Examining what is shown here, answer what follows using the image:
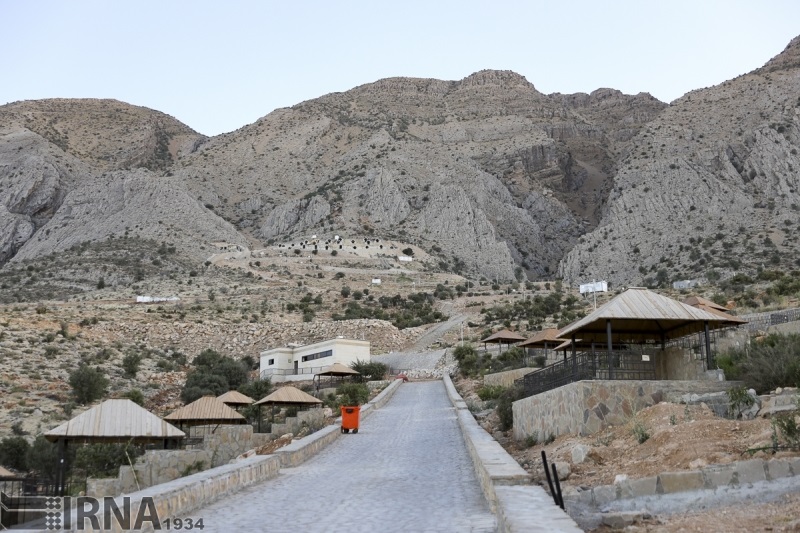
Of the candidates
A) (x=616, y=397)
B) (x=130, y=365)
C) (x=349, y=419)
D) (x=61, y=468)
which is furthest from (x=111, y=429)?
(x=130, y=365)

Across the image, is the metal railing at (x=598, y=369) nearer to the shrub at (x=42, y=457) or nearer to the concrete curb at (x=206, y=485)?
the concrete curb at (x=206, y=485)

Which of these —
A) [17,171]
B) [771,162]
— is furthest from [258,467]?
[17,171]

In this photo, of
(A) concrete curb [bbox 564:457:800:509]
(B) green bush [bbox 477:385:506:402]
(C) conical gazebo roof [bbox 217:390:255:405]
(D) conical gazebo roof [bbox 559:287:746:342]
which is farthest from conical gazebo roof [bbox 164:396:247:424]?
(A) concrete curb [bbox 564:457:800:509]

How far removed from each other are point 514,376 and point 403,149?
9358 centimetres

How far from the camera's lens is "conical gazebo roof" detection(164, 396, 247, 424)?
2189cm

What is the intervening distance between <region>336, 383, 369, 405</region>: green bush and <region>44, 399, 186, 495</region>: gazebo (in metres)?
12.7

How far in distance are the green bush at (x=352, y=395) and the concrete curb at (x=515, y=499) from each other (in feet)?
63.5

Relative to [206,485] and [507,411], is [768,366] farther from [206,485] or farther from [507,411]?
[206,485]

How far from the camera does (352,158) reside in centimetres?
11950

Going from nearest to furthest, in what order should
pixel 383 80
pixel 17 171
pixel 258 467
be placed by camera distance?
pixel 258 467 < pixel 17 171 < pixel 383 80

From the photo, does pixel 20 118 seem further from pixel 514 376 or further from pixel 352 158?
pixel 514 376

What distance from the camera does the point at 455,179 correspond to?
369 ft

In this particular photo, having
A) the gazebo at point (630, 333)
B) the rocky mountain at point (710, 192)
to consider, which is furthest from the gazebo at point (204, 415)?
the rocky mountain at point (710, 192)

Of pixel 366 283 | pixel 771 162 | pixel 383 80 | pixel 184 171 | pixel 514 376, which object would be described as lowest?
pixel 514 376
